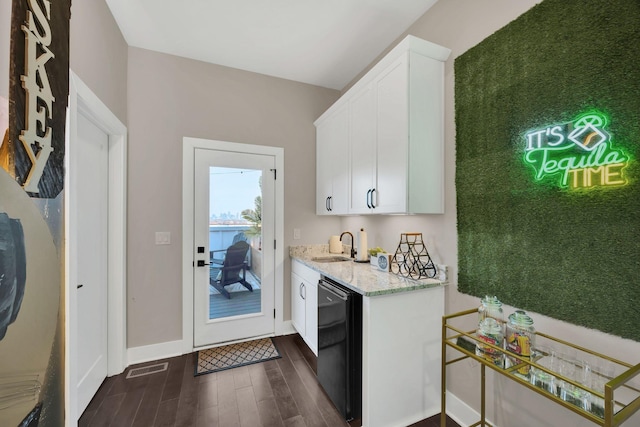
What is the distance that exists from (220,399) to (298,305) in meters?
1.10

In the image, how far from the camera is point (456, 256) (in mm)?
1839

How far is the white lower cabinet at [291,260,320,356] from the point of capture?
2459 mm

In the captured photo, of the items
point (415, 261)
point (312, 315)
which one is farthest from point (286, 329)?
point (415, 261)

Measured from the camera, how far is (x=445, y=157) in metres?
1.93

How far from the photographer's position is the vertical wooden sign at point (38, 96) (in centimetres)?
87

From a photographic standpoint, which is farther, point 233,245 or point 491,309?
point 233,245

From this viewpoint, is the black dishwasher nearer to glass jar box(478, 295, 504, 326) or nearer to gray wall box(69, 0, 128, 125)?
glass jar box(478, 295, 504, 326)

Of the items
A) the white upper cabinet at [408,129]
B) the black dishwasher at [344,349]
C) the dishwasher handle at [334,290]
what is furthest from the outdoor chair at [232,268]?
the white upper cabinet at [408,129]

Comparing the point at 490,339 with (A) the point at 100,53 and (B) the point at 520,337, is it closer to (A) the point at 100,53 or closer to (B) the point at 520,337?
(B) the point at 520,337

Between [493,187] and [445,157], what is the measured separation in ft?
1.45

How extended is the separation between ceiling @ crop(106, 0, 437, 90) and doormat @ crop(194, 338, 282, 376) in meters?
3.08

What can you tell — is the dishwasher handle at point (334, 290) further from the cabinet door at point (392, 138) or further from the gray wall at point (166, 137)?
the gray wall at point (166, 137)

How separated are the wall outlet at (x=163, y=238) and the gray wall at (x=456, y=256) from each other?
7.56 ft

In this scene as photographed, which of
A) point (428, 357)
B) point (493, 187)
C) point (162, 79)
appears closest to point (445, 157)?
point (493, 187)
